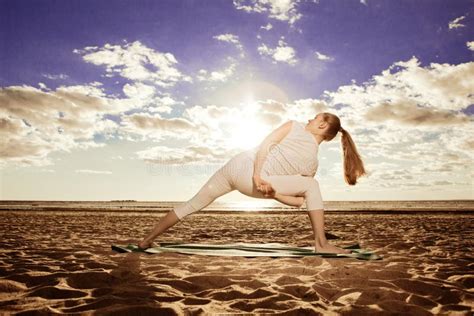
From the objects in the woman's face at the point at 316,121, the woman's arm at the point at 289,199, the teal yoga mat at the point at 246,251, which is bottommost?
the teal yoga mat at the point at 246,251

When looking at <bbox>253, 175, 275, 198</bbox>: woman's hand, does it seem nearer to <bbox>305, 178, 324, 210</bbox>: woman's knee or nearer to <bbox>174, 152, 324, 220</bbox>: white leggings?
<bbox>174, 152, 324, 220</bbox>: white leggings

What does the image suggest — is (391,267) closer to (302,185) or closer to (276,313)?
(302,185)

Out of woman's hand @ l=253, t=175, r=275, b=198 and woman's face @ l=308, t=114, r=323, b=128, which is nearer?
woman's hand @ l=253, t=175, r=275, b=198

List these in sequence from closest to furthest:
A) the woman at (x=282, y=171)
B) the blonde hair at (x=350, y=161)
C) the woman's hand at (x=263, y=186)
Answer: the woman's hand at (x=263, y=186) → the woman at (x=282, y=171) → the blonde hair at (x=350, y=161)

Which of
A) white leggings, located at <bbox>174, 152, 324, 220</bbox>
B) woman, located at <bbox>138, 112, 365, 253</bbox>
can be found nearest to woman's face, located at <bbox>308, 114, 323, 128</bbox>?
woman, located at <bbox>138, 112, 365, 253</bbox>

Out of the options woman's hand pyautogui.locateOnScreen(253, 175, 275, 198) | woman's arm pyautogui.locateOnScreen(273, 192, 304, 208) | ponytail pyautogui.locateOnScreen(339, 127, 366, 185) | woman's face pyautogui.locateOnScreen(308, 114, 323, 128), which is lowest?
woman's arm pyautogui.locateOnScreen(273, 192, 304, 208)

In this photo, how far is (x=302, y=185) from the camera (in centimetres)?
391

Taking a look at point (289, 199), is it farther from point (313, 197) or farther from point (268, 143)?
point (268, 143)

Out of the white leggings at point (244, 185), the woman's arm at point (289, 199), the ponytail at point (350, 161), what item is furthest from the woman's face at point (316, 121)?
the woman's arm at point (289, 199)

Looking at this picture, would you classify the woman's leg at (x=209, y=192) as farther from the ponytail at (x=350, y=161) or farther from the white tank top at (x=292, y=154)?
the ponytail at (x=350, y=161)

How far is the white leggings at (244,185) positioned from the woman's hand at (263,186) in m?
0.09

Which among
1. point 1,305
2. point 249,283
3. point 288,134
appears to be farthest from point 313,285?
point 1,305

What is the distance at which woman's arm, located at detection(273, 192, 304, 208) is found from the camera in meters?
3.81

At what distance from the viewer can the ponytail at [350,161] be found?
171 inches
